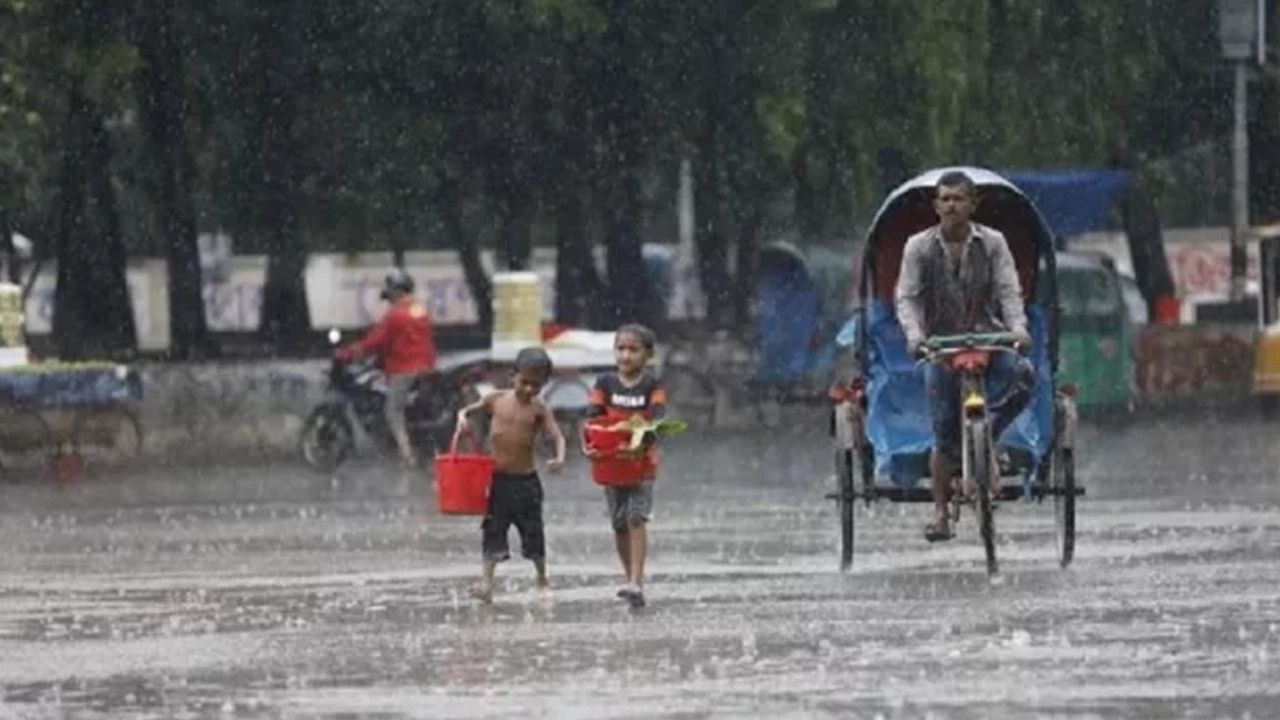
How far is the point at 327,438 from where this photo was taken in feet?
116

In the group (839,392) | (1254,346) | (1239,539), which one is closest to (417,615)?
(839,392)

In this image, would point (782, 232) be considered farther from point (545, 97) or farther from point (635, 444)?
point (635, 444)

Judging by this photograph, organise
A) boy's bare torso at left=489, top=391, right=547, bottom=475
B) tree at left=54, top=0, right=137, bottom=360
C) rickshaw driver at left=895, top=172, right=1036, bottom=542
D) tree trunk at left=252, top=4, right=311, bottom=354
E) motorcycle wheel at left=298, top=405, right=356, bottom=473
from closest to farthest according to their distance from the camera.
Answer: rickshaw driver at left=895, top=172, right=1036, bottom=542 → boy's bare torso at left=489, top=391, right=547, bottom=475 → motorcycle wheel at left=298, top=405, right=356, bottom=473 → tree trunk at left=252, top=4, right=311, bottom=354 → tree at left=54, top=0, right=137, bottom=360

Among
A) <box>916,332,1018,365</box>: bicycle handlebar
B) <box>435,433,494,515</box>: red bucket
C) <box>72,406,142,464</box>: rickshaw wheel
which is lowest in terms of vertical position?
<box>72,406,142,464</box>: rickshaw wheel

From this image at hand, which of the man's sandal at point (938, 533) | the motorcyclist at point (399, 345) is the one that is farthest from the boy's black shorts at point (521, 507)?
the motorcyclist at point (399, 345)

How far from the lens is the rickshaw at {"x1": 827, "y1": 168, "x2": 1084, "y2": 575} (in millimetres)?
19250

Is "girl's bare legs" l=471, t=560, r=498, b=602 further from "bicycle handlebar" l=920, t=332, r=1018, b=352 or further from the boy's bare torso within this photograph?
"bicycle handlebar" l=920, t=332, r=1018, b=352

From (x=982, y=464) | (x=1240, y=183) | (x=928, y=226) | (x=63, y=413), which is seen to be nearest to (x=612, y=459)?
(x=982, y=464)

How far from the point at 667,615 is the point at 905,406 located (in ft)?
10.2

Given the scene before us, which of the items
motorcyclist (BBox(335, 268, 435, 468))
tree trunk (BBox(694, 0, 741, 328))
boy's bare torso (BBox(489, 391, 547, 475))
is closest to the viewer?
boy's bare torso (BBox(489, 391, 547, 475))

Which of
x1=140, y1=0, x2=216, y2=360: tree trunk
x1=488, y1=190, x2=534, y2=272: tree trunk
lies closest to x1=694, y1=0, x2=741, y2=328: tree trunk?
x1=488, y1=190, x2=534, y2=272: tree trunk

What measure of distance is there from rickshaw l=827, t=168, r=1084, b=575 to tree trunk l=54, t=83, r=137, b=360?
2318 cm

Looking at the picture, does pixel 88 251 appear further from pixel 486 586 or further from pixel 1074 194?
pixel 486 586

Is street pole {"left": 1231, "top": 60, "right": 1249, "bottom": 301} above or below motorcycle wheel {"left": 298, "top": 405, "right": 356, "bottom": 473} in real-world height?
above
